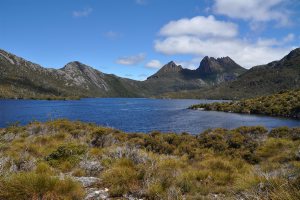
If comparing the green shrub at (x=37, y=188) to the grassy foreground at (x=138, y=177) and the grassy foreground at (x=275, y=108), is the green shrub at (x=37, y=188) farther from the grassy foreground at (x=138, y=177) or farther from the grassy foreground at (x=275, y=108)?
the grassy foreground at (x=275, y=108)

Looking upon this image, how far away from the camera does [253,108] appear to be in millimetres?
125000

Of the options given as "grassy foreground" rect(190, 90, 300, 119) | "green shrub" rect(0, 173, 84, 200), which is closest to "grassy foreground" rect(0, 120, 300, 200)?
"green shrub" rect(0, 173, 84, 200)

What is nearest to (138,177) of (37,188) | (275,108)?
(37,188)

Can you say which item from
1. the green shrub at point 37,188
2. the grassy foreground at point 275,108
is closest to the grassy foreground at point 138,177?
the green shrub at point 37,188

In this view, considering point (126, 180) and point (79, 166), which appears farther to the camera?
point (79, 166)

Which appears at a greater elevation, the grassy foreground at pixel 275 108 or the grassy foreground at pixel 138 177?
the grassy foreground at pixel 138 177

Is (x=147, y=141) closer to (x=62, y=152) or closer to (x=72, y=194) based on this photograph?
(x=62, y=152)

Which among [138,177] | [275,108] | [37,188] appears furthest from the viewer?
[275,108]

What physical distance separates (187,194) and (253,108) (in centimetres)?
12344

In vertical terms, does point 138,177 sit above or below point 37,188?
below

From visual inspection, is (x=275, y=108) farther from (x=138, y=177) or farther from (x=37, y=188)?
(x=37, y=188)

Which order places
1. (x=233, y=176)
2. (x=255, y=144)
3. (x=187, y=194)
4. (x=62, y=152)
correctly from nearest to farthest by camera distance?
(x=187, y=194), (x=233, y=176), (x=62, y=152), (x=255, y=144)

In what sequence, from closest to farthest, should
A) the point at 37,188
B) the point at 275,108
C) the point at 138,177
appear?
the point at 37,188 → the point at 138,177 → the point at 275,108

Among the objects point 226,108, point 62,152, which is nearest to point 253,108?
point 226,108
